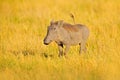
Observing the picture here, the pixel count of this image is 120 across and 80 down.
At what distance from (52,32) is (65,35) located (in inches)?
18.9

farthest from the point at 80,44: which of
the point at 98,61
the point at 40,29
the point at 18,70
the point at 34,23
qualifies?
the point at 34,23

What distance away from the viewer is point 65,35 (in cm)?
1034

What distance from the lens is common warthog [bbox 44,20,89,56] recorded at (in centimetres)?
991

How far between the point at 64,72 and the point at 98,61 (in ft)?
3.62

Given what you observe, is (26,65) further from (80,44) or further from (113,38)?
(113,38)

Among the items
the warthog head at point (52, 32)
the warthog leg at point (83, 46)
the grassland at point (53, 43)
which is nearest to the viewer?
the grassland at point (53, 43)

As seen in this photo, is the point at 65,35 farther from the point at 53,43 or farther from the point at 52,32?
the point at 53,43

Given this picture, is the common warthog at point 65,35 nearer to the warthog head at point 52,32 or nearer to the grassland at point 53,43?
the warthog head at point 52,32

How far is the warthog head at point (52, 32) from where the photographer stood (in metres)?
9.86

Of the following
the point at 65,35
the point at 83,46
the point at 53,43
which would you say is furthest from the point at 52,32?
the point at 53,43

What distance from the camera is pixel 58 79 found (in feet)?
27.0

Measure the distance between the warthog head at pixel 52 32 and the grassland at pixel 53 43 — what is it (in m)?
0.36

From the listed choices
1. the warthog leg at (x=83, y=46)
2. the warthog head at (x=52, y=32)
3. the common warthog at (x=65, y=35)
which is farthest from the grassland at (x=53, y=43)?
the warthog head at (x=52, y=32)

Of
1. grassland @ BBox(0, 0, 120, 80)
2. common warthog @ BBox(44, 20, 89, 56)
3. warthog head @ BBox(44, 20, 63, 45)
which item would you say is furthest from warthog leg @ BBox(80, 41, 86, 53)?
warthog head @ BBox(44, 20, 63, 45)
